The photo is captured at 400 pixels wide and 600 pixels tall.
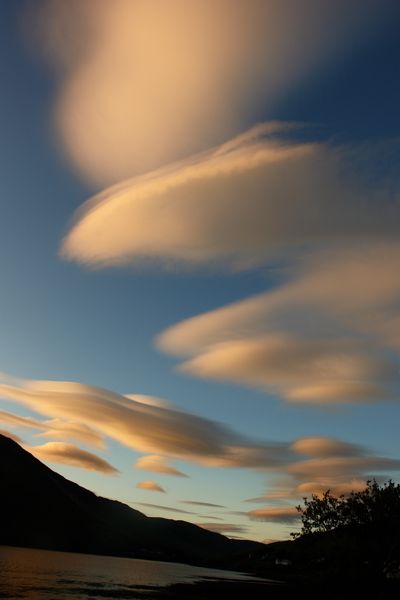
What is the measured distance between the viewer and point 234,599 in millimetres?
117938

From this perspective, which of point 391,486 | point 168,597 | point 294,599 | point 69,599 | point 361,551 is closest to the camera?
point 361,551

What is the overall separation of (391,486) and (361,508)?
570 cm

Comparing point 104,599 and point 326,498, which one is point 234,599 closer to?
point 104,599

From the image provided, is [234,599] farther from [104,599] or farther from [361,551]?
[361,551]

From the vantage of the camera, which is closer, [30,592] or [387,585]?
[387,585]

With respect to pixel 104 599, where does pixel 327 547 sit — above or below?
above

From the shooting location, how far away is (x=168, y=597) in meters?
115

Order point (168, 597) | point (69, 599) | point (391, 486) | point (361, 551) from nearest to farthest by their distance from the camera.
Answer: point (361, 551)
point (391, 486)
point (69, 599)
point (168, 597)

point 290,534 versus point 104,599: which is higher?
point 290,534

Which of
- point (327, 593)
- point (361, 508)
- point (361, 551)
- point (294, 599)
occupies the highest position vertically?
point (361, 508)

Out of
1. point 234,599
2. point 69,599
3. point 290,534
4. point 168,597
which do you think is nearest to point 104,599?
point 69,599

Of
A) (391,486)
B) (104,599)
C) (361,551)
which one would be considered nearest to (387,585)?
(361,551)

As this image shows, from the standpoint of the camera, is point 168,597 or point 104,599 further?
point 168,597

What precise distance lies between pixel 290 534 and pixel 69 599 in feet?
141
